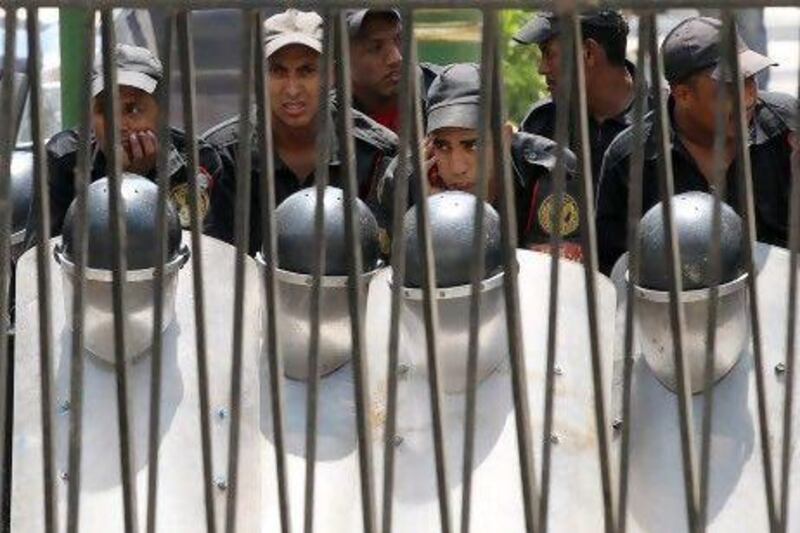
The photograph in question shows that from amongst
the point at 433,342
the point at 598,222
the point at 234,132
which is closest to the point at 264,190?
the point at 433,342

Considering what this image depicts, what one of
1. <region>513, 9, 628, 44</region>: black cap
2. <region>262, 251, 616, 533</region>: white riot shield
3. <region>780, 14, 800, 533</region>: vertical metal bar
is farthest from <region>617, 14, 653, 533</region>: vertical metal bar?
<region>513, 9, 628, 44</region>: black cap

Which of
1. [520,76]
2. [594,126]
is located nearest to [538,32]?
[594,126]

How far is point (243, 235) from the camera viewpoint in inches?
165

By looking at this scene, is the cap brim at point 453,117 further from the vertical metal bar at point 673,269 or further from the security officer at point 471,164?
the vertical metal bar at point 673,269

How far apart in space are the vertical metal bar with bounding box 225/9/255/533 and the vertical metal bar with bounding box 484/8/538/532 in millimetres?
374

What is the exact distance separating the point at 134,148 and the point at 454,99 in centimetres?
78

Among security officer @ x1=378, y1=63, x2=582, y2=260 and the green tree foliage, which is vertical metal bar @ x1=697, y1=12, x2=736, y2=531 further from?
the green tree foliage

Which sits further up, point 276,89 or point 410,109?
point 410,109

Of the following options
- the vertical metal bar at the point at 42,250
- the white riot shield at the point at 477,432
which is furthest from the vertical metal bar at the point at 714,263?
the vertical metal bar at the point at 42,250

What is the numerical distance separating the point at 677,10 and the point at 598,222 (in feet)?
7.86

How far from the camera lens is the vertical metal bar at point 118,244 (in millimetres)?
4141

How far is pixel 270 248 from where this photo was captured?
4.22m

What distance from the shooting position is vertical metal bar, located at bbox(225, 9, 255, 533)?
162 inches

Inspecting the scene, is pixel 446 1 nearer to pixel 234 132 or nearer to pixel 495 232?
pixel 495 232
